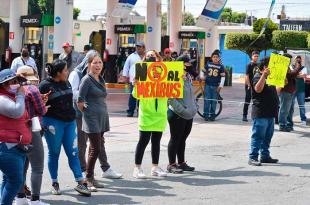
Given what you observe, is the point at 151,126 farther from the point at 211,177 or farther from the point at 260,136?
the point at 260,136

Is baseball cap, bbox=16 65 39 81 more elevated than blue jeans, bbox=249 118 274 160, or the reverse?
baseball cap, bbox=16 65 39 81

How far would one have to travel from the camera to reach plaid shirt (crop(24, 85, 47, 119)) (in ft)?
24.4

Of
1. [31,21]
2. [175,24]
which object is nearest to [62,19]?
[31,21]

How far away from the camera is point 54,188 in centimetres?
855

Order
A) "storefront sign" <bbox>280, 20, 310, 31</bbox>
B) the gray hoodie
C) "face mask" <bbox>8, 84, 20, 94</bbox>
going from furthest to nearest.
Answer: "storefront sign" <bbox>280, 20, 310, 31</bbox> < the gray hoodie < "face mask" <bbox>8, 84, 20, 94</bbox>

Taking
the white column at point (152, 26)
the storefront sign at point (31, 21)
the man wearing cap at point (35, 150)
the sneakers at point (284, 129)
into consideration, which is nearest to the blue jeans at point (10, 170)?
the man wearing cap at point (35, 150)

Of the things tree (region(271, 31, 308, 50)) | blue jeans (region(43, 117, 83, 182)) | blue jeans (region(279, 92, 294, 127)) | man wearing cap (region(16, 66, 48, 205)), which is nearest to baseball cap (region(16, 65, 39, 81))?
man wearing cap (region(16, 66, 48, 205))

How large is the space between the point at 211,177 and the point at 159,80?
1.66 metres

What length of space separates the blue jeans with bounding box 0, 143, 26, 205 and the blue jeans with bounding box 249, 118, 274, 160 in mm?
5044

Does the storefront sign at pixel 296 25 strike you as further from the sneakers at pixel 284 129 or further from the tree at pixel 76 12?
the sneakers at pixel 284 129

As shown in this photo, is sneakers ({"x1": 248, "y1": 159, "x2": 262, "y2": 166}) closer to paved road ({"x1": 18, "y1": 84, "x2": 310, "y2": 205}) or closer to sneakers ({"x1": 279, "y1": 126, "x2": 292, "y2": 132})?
paved road ({"x1": 18, "y1": 84, "x2": 310, "y2": 205})

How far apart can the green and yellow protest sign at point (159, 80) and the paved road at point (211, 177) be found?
1.26 metres

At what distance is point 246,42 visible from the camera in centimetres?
4453

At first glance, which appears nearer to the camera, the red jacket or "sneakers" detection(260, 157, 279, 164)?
the red jacket
